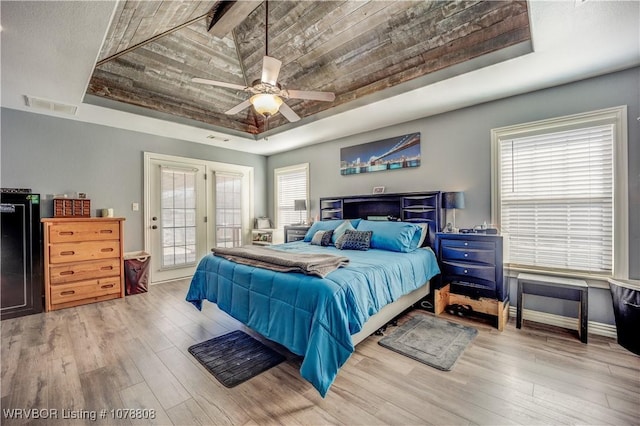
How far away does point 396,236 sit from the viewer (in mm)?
3428

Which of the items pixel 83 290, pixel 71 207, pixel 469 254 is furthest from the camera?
pixel 71 207

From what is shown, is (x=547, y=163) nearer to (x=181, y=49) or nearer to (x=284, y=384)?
(x=284, y=384)

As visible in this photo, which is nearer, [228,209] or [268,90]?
[268,90]

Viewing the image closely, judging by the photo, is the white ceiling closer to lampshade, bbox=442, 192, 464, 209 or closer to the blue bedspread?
lampshade, bbox=442, 192, 464, 209

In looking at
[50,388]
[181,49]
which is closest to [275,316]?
[50,388]

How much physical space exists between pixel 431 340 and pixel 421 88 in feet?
8.70

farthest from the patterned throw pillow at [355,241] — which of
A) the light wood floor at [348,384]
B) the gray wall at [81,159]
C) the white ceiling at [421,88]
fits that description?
the gray wall at [81,159]

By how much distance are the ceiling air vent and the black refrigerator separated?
1.10 meters

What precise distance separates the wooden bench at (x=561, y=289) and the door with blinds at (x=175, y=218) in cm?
508

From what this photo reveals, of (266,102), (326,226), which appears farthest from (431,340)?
(266,102)

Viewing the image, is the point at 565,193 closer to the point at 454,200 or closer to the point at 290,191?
the point at 454,200

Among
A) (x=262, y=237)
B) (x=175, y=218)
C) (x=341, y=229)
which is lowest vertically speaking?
(x=262, y=237)

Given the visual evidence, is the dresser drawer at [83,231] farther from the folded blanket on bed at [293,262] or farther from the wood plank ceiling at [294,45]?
the folded blanket on bed at [293,262]

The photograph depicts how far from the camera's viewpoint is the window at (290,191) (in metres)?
5.77
